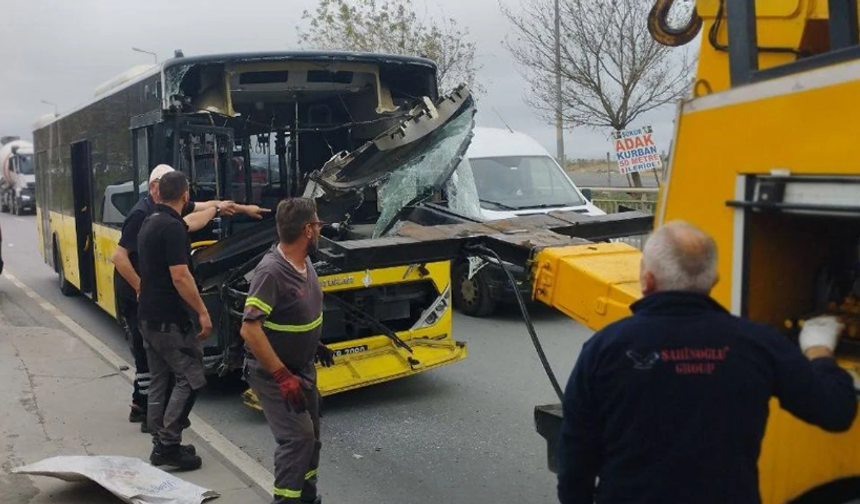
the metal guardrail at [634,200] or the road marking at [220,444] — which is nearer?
the road marking at [220,444]

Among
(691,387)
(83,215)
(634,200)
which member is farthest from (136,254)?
(634,200)

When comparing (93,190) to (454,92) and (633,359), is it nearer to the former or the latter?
(454,92)

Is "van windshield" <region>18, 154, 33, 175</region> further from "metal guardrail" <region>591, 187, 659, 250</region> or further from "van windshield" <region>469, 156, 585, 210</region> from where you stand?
"van windshield" <region>469, 156, 585, 210</region>

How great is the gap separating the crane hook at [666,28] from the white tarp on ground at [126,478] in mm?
3395

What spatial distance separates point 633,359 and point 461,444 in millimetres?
3808

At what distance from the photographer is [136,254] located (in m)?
6.07

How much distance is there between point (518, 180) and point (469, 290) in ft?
5.63

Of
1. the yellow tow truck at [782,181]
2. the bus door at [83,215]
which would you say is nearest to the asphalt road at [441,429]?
the bus door at [83,215]

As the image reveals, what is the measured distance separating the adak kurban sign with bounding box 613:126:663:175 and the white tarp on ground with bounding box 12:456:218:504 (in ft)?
30.8

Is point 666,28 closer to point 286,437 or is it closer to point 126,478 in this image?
point 286,437

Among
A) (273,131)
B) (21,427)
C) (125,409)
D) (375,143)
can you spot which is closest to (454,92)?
(375,143)

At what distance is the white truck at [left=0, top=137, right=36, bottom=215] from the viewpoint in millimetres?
35625

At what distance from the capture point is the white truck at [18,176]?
3562 centimetres

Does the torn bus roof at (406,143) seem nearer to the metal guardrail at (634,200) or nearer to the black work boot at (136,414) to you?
the black work boot at (136,414)
